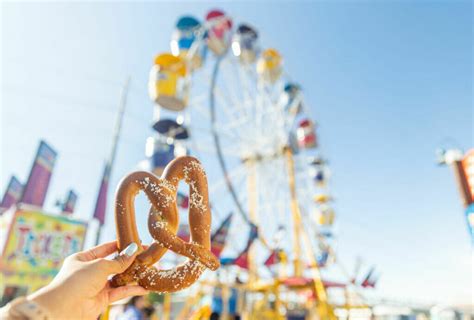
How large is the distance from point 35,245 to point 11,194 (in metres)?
2.69

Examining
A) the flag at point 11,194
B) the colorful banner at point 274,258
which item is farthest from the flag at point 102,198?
the colorful banner at point 274,258

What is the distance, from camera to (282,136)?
13.0 m

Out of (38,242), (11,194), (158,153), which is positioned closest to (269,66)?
(158,153)

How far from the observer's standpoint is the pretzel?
5.10ft

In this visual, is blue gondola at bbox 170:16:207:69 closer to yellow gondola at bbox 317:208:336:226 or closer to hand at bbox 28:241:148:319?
hand at bbox 28:241:148:319

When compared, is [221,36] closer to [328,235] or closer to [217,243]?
[217,243]

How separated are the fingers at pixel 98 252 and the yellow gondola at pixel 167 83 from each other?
8.12 metres

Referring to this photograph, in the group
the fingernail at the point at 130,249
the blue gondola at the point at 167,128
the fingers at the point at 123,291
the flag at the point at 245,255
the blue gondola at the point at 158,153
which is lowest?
the fingers at the point at 123,291

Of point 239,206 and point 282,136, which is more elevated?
point 282,136

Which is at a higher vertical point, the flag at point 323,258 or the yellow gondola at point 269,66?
the yellow gondola at point 269,66

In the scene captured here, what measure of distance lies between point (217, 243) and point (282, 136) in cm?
653

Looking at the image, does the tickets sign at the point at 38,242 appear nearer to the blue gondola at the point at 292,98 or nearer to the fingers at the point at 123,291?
the fingers at the point at 123,291

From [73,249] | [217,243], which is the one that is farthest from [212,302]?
[73,249]

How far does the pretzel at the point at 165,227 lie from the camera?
1555 mm
